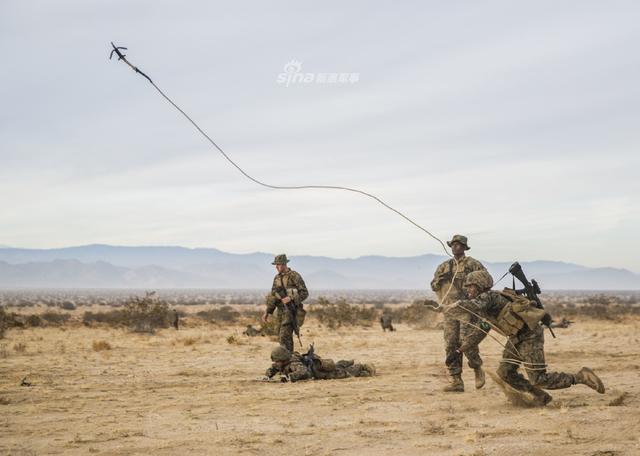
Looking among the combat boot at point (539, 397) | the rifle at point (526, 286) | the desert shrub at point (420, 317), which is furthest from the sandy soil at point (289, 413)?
the desert shrub at point (420, 317)

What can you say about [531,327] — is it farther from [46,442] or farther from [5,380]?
[5,380]

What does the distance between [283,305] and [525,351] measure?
5.07 m

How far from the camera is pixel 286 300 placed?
12406mm

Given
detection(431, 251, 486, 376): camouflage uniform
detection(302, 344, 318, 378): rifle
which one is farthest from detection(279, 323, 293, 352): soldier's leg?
detection(431, 251, 486, 376): camouflage uniform

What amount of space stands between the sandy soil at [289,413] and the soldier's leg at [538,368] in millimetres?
330

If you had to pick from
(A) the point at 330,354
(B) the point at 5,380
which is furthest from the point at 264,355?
(B) the point at 5,380

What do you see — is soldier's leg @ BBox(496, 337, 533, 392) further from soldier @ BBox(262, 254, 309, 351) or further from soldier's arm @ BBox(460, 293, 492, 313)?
soldier @ BBox(262, 254, 309, 351)

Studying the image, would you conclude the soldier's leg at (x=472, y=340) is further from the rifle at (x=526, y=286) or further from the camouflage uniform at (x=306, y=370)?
the camouflage uniform at (x=306, y=370)

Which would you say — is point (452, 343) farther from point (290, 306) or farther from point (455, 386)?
point (290, 306)

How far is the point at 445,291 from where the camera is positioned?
1050cm

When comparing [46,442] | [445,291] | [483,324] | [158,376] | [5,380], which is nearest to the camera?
[46,442]

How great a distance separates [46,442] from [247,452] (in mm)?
2188

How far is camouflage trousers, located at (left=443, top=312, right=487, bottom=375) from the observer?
9.48m

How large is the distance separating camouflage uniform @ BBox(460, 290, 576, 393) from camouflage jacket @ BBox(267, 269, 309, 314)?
4524 millimetres
